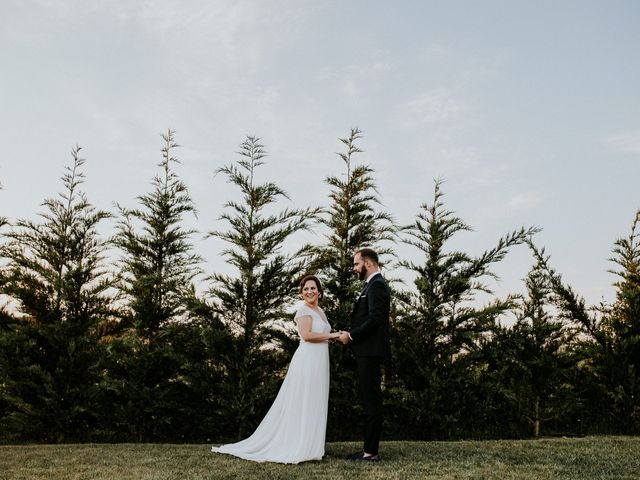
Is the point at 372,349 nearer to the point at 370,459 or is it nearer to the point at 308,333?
the point at 308,333

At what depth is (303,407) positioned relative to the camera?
22.0 feet

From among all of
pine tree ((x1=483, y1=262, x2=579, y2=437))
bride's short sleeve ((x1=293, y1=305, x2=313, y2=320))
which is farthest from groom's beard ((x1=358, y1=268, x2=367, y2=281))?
pine tree ((x1=483, y1=262, x2=579, y2=437))

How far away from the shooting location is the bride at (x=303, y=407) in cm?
653

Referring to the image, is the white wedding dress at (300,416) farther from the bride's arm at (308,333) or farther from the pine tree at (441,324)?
the pine tree at (441,324)

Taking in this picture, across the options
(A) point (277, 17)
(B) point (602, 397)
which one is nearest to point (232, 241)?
(A) point (277, 17)

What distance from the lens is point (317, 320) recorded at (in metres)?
6.98

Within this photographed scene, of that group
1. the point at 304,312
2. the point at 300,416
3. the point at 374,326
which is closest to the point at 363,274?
the point at 374,326

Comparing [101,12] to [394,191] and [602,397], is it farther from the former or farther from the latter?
[602,397]

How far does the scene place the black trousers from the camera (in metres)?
6.30

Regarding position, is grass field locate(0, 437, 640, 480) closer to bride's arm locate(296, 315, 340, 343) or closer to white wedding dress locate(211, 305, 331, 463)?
white wedding dress locate(211, 305, 331, 463)

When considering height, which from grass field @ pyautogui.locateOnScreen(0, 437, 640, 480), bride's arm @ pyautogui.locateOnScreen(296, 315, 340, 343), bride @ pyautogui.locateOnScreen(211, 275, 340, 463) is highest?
bride's arm @ pyautogui.locateOnScreen(296, 315, 340, 343)

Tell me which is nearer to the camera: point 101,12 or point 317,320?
point 317,320

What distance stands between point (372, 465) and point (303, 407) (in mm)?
1201

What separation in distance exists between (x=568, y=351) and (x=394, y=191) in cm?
518
